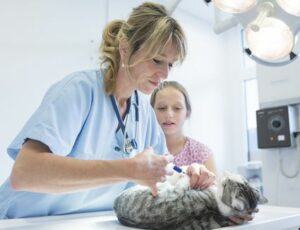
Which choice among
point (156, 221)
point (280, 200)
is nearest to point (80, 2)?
point (280, 200)

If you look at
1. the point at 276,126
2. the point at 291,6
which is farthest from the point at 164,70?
the point at 276,126

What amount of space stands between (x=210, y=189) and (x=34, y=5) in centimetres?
173

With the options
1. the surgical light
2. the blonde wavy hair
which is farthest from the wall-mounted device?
the blonde wavy hair

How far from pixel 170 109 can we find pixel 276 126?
547 mm

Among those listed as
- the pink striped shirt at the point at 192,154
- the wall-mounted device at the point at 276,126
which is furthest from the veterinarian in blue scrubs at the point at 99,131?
the wall-mounted device at the point at 276,126

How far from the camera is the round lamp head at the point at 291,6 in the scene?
965 mm

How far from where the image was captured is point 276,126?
5.53 ft

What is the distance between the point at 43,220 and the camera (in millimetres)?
871

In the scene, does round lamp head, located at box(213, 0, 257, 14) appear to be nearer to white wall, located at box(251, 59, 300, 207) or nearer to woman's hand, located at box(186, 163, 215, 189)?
woman's hand, located at box(186, 163, 215, 189)

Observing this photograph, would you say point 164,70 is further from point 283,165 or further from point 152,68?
point 283,165

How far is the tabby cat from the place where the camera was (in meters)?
0.76

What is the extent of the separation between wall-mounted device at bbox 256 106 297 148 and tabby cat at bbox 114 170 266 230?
88cm

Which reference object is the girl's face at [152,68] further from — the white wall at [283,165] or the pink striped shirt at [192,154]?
the white wall at [283,165]

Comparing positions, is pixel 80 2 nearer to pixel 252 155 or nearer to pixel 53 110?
pixel 53 110
